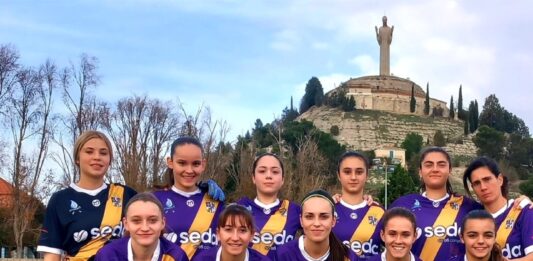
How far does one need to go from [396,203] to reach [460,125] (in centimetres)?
8682

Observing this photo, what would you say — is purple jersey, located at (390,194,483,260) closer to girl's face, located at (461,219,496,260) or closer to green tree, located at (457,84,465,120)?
girl's face, located at (461,219,496,260)

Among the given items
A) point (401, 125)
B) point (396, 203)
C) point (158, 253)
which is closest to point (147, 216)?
point (158, 253)

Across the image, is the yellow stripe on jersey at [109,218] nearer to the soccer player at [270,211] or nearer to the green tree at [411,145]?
the soccer player at [270,211]

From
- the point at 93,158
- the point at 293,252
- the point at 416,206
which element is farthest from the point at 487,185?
the point at 93,158

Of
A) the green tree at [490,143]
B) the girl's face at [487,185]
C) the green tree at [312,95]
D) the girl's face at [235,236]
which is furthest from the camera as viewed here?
the green tree at [312,95]

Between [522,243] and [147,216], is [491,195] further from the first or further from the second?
[147,216]

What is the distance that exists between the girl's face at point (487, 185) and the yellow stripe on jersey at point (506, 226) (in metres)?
0.20

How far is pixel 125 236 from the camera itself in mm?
5117

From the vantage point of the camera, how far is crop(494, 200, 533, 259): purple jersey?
19.3 feet

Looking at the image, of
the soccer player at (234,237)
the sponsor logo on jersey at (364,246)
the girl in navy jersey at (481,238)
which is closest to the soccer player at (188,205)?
the soccer player at (234,237)

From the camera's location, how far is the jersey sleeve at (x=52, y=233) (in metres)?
5.41

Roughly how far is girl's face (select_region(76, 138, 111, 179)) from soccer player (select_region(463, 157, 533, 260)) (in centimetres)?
339

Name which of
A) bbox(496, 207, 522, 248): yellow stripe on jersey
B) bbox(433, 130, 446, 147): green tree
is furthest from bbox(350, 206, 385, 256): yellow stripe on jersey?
bbox(433, 130, 446, 147): green tree

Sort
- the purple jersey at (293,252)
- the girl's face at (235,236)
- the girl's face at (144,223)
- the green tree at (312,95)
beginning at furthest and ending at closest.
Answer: the green tree at (312,95) < the purple jersey at (293,252) < the girl's face at (235,236) < the girl's face at (144,223)
